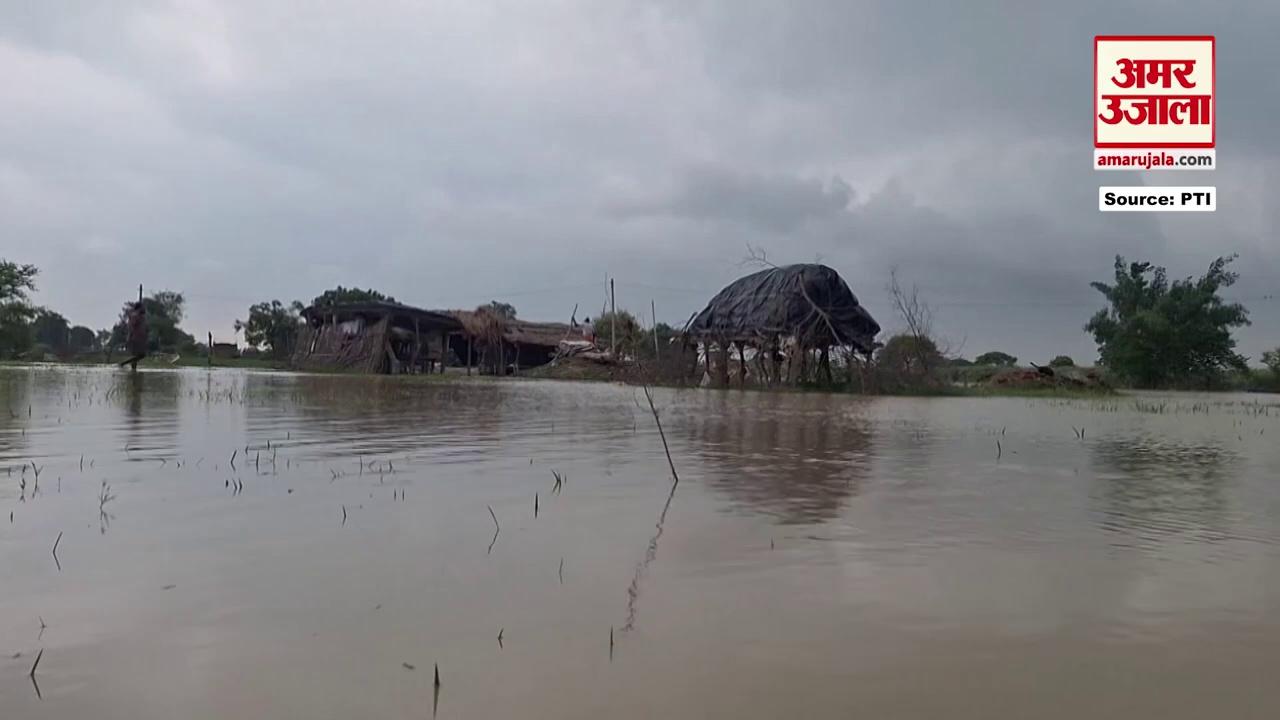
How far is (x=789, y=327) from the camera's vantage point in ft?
69.3

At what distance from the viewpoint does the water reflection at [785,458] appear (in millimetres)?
4305

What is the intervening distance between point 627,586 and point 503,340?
31.3m

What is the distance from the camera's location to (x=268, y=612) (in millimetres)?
2424

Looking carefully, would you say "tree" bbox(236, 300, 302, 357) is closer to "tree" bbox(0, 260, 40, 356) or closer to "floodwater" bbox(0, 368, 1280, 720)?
"tree" bbox(0, 260, 40, 356)

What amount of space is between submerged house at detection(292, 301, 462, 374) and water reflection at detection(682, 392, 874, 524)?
831 inches

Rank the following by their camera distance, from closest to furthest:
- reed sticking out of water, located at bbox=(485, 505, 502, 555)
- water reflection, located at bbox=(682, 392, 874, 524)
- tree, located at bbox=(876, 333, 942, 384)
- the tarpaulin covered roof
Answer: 1. reed sticking out of water, located at bbox=(485, 505, 502, 555)
2. water reflection, located at bbox=(682, 392, 874, 524)
3. tree, located at bbox=(876, 333, 942, 384)
4. the tarpaulin covered roof

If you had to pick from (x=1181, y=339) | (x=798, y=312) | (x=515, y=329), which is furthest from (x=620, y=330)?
(x=1181, y=339)

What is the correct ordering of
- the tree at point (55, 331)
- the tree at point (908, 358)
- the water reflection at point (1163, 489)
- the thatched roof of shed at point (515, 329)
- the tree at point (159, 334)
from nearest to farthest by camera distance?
the water reflection at point (1163, 489) → the tree at point (908, 358) → the thatched roof of shed at point (515, 329) → the tree at point (159, 334) → the tree at point (55, 331)

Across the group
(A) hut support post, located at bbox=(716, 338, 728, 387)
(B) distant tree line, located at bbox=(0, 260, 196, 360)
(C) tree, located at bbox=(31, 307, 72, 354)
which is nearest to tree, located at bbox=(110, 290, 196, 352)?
(B) distant tree line, located at bbox=(0, 260, 196, 360)

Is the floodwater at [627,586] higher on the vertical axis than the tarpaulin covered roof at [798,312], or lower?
lower

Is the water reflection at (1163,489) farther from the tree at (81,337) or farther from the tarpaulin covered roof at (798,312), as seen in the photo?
the tree at (81,337)

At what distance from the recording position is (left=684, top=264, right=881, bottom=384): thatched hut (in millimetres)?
21109

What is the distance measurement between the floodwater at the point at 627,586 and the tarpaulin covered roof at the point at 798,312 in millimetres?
15228

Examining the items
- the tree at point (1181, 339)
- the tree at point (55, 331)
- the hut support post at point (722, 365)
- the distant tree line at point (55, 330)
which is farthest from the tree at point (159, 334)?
the tree at point (1181, 339)
